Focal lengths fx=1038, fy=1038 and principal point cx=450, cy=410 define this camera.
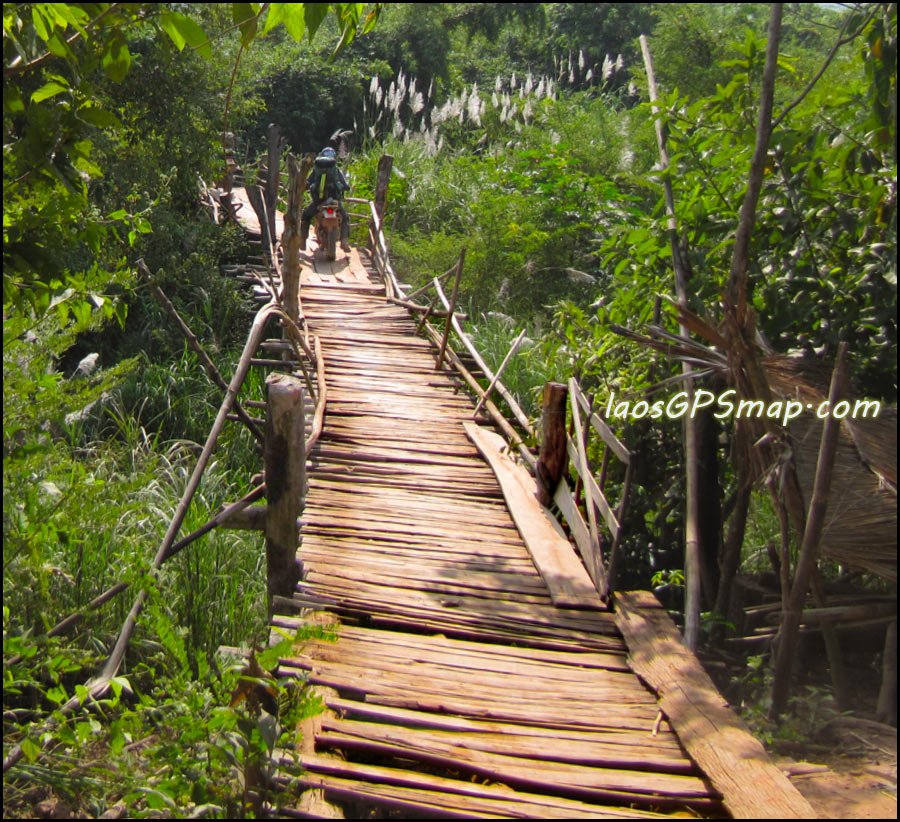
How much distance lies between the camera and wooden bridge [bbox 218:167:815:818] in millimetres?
2679

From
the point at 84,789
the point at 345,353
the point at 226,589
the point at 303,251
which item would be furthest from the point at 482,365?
the point at 303,251

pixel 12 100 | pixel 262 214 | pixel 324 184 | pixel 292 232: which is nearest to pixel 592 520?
pixel 12 100

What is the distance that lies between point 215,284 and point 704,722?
812 cm

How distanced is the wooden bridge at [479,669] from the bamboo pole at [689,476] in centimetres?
14

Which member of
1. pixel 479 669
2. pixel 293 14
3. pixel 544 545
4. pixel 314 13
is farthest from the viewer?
pixel 544 545

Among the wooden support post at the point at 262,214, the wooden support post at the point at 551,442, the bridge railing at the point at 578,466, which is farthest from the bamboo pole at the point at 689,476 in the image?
the wooden support post at the point at 262,214

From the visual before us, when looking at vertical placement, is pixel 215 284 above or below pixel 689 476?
below

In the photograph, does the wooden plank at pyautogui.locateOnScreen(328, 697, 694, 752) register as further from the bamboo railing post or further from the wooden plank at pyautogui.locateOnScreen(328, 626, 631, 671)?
the bamboo railing post

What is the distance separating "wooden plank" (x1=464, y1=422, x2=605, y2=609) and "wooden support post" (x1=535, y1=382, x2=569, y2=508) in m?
0.11

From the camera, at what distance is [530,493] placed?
16.6 ft

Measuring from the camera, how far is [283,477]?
3.88m

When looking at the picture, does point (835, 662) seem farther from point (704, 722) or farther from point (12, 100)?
point (12, 100)

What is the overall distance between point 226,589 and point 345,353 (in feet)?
9.74

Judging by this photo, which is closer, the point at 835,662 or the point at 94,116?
the point at 94,116
